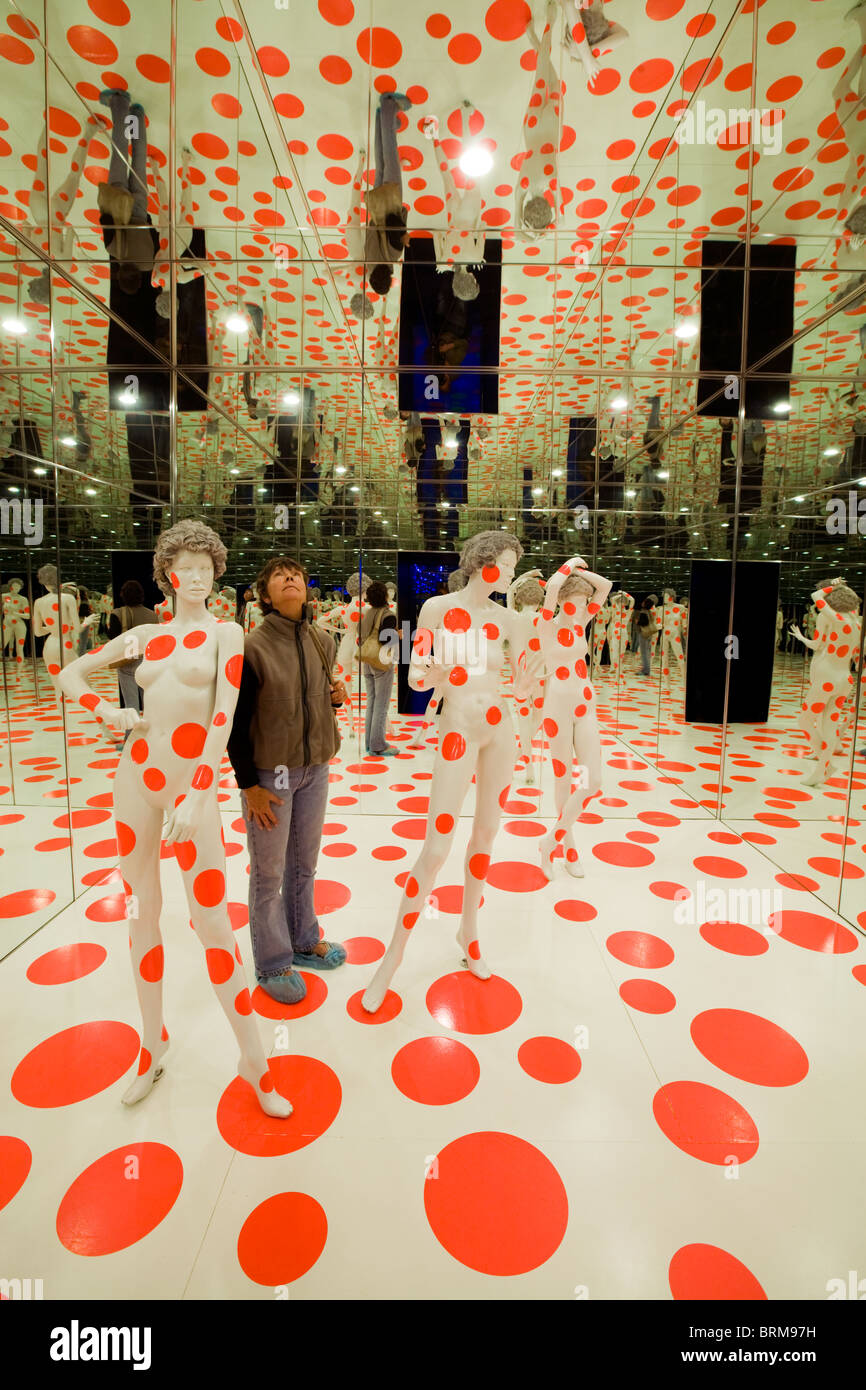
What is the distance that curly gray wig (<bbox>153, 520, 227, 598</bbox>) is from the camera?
1.56 meters

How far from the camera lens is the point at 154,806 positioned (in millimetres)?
1541

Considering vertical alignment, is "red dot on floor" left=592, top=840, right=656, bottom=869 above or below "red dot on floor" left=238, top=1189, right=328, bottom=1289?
above

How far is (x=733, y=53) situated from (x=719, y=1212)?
5.26 m

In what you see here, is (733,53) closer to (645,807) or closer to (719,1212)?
(645,807)

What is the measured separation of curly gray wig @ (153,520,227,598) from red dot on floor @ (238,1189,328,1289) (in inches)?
66.4

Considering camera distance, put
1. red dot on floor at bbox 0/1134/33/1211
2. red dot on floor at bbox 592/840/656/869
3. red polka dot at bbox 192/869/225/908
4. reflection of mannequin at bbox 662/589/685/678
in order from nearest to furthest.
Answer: red dot on floor at bbox 0/1134/33/1211
red polka dot at bbox 192/869/225/908
red dot on floor at bbox 592/840/656/869
reflection of mannequin at bbox 662/589/685/678

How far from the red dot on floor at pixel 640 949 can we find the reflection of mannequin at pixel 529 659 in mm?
1209

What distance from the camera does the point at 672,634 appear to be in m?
5.49

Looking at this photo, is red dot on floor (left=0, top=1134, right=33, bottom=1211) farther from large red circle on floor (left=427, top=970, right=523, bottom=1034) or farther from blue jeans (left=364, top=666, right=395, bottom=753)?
blue jeans (left=364, top=666, right=395, bottom=753)

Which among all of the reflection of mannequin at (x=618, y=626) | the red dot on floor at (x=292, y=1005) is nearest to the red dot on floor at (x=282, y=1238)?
the red dot on floor at (x=292, y=1005)

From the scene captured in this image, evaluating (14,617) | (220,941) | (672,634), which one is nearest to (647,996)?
(220,941)

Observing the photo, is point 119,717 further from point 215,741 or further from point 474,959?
point 474,959

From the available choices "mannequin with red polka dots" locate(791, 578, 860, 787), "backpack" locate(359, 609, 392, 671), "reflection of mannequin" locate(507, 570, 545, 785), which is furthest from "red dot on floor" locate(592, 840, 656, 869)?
"backpack" locate(359, 609, 392, 671)
